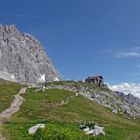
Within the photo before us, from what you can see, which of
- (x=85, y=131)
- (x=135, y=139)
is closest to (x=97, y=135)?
(x=85, y=131)

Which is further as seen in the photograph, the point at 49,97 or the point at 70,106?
the point at 49,97

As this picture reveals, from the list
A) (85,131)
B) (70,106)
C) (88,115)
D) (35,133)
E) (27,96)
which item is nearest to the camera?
(35,133)

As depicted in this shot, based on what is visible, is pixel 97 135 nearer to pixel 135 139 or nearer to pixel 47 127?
pixel 47 127

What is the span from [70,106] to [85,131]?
6224 centimetres

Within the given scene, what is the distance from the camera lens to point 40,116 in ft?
266

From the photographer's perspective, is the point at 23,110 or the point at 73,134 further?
the point at 23,110

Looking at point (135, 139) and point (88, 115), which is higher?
point (88, 115)

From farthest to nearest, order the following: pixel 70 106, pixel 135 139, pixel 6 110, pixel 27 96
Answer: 1. pixel 27 96
2. pixel 70 106
3. pixel 6 110
4. pixel 135 139

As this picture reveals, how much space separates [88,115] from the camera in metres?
98.9

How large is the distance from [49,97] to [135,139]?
69595mm

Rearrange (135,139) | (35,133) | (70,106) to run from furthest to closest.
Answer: (70,106)
(135,139)
(35,133)

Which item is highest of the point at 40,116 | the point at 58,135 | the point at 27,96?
the point at 27,96

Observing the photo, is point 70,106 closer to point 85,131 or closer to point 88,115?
point 88,115

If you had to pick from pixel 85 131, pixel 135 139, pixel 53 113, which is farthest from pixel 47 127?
pixel 53 113
